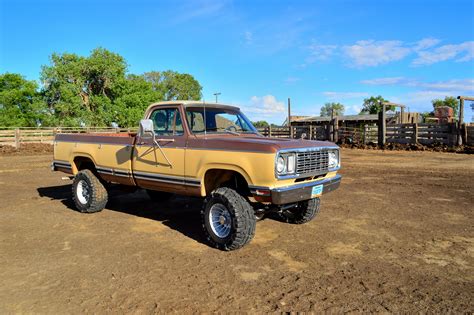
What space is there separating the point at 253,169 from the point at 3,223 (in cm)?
459

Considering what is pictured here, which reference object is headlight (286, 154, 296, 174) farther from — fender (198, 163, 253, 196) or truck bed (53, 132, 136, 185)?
truck bed (53, 132, 136, 185)

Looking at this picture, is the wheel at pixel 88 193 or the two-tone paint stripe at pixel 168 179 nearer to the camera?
the two-tone paint stripe at pixel 168 179

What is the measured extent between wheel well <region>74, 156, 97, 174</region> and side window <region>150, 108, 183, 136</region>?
6.78 feet

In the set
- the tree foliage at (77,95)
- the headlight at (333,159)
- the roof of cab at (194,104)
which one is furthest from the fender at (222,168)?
the tree foliage at (77,95)

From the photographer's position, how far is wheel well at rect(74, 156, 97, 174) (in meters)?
7.45

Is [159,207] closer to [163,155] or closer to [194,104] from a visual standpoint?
[163,155]

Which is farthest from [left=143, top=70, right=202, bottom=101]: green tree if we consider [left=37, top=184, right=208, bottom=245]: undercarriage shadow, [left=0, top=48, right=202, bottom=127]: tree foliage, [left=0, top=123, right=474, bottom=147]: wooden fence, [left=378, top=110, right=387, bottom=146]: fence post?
[left=37, top=184, right=208, bottom=245]: undercarriage shadow

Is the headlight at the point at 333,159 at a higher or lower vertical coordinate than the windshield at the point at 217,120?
lower

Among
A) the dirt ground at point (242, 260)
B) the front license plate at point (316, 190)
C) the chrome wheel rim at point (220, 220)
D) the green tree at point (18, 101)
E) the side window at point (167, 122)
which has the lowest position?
the dirt ground at point (242, 260)

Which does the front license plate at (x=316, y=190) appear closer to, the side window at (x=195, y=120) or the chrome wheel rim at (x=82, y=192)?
the side window at (x=195, y=120)

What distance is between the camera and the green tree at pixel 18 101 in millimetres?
A: 45281

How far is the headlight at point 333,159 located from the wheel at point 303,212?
0.71 m

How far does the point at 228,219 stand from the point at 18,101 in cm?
5121

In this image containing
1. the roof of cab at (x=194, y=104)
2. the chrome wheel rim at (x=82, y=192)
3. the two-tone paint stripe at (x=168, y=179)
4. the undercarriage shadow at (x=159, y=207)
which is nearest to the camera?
the two-tone paint stripe at (x=168, y=179)
